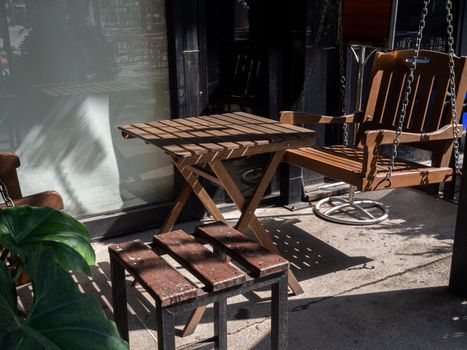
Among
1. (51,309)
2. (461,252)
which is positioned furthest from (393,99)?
(51,309)

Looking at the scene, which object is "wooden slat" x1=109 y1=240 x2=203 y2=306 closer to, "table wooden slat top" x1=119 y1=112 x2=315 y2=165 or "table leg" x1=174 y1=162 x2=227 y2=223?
"table wooden slat top" x1=119 y1=112 x2=315 y2=165

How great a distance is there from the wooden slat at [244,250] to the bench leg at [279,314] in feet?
0.24

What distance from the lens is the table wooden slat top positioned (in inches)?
118

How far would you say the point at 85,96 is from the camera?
4188mm

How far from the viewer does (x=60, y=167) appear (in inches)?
166

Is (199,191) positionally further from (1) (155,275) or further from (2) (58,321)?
(2) (58,321)

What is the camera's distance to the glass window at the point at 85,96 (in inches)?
154

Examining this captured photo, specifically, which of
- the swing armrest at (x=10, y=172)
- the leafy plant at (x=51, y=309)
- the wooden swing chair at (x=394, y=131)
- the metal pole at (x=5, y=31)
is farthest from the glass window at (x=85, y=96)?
the leafy plant at (x=51, y=309)

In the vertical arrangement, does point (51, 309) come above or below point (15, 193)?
above

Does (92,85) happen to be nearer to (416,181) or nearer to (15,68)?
(15,68)

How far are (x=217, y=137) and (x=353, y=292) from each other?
4.04 ft

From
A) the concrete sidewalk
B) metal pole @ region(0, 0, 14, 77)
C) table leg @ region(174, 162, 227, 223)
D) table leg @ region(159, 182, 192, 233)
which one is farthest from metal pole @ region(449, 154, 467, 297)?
metal pole @ region(0, 0, 14, 77)

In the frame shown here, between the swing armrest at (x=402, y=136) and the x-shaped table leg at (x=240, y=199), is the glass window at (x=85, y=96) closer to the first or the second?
the x-shaped table leg at (x=240, y=199)

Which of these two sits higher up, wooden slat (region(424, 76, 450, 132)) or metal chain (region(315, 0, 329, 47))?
metal chain (region(315, 0, 329, 47))
